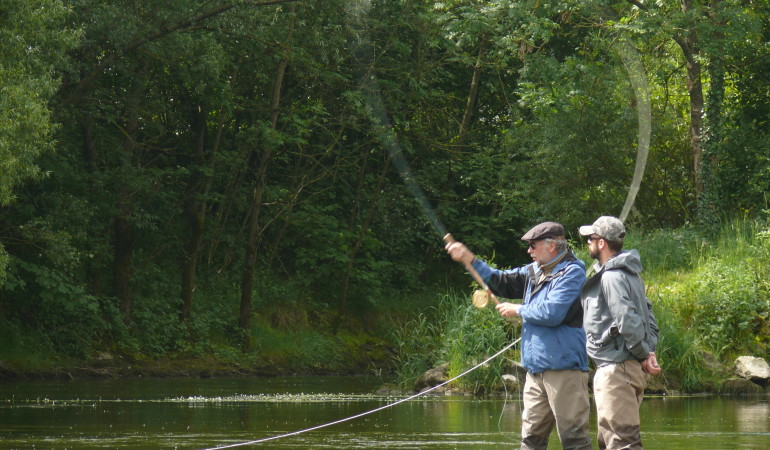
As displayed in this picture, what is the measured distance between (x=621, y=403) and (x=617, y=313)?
0.53 metres

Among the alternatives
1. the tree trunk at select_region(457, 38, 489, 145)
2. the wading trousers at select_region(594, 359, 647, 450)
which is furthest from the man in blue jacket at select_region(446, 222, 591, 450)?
the tree trunk at select_region(457, 38, 489, 145)

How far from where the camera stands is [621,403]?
681 centimetres

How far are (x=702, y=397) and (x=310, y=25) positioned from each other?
12409 millimetres

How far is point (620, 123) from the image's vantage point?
78.1 feet

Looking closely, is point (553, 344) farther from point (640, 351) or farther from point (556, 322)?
point (640, 351)

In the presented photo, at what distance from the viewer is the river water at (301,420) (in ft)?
32.1

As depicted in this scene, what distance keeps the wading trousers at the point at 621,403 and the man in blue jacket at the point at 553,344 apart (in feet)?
0.40

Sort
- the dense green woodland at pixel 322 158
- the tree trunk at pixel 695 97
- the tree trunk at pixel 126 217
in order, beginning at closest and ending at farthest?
the dense green woodland at pixel 322 158, the tree trunk at pixel 126 217, the tree trunk at pixel 695 97

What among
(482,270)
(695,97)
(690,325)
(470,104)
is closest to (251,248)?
(470,104)

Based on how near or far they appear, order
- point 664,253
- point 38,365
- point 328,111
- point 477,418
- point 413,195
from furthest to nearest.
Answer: point 413,195 → point 328,111 → point 38,365 → point 664,253 → point 477,418

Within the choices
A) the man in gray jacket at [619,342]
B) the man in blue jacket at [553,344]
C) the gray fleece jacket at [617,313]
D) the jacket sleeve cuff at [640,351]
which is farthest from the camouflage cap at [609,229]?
the jacket sleeve cuff at [640,351]

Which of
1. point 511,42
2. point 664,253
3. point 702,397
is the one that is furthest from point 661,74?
point 702,397

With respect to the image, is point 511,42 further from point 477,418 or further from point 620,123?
point 477,418

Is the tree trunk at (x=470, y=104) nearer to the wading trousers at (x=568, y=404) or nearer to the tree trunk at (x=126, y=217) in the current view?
the tree trunk at (x=126, y=217)
